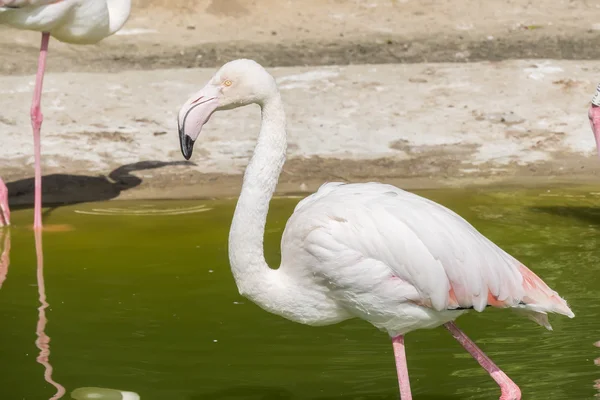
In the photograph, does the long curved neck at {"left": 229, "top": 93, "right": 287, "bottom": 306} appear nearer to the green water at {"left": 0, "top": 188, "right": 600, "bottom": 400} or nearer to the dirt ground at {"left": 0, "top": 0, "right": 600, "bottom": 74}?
the green water at {"left": 0, "top": 188, "right": 600, "bottom": 400}

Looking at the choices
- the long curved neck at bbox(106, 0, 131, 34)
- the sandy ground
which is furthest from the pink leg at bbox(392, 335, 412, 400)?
the long curved neck at bbox(106, 0, 131, 34)

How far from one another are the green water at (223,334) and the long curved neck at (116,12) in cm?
169

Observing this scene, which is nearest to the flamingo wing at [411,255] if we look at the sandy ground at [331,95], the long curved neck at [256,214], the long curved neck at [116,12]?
the long curved neck at [256,214]

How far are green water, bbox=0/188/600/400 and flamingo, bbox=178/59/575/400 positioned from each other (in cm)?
38

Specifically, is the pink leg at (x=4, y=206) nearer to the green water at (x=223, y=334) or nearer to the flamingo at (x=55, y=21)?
the flamingo at (x=55, y=21)

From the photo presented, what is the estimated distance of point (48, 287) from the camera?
5.59m

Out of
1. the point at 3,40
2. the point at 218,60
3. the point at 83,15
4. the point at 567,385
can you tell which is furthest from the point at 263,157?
the point at 3,40

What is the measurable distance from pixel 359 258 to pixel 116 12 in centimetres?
441

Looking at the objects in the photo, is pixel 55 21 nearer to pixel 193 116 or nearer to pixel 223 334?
pixel 223 334

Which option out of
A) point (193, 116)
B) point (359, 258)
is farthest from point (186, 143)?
point (359, 258)

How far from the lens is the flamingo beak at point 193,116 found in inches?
150

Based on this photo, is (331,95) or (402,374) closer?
(402,374)

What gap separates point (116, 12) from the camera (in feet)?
25.3

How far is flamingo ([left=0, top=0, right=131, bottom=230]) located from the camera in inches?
282
